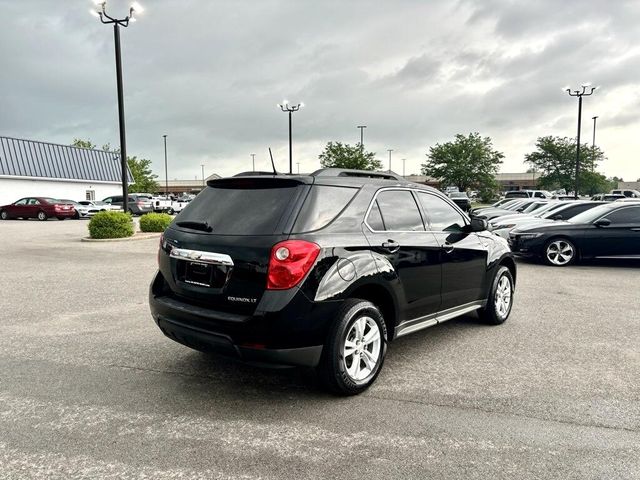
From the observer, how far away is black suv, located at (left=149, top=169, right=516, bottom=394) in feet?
10.8

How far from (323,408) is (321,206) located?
4.92ft

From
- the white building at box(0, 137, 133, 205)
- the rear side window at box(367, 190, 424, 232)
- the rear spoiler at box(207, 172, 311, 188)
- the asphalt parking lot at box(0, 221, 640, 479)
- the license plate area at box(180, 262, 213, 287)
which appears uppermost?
the white building at box(0, 137, 133, 205)

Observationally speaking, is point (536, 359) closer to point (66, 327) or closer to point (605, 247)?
point (66, 327)

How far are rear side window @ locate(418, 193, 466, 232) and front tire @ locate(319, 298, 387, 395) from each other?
4.48ft

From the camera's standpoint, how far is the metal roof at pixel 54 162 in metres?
37.1

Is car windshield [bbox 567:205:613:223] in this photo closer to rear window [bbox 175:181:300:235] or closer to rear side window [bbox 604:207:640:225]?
rear side window [bbox 604:207:640:225]

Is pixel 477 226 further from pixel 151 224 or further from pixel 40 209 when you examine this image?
pixel 40 209

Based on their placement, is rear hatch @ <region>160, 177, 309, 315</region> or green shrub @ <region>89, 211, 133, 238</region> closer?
rear hatch @ <region>160, 177, 309, 315</region>

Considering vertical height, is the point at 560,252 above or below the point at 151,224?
below

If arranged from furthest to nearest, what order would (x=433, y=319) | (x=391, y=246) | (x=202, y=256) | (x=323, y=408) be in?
(x=433, y=319), (x=391, y=246), (x=202, y=256), (x=323, y=408)

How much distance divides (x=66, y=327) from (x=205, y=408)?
297cm

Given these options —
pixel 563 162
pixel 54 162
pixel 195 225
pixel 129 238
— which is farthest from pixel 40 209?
pixel 563 162

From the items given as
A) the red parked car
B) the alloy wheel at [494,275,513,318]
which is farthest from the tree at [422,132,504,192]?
the alloy wheel at [494,275,513,318]

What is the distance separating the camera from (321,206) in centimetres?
363
